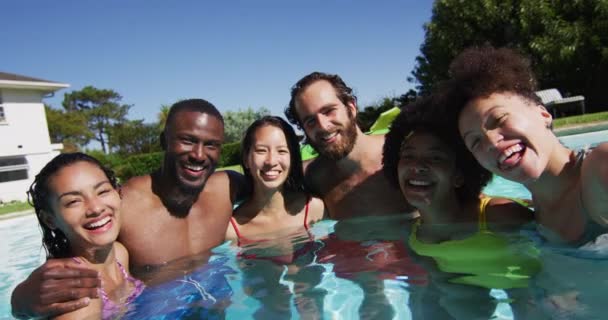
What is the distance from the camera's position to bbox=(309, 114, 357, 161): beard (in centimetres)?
441

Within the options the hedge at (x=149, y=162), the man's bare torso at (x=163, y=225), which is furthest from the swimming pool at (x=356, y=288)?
the hedge at (x=149, y=162)

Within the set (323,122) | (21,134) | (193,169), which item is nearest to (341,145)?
(323,122)

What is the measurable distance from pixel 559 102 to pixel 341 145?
51.9 ft

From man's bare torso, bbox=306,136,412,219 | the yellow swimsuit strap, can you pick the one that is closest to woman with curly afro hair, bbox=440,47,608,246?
the yellow swimsuit strap

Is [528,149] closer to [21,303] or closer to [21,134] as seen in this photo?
[21,303]

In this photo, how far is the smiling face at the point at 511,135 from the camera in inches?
94.1

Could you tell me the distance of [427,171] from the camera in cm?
312

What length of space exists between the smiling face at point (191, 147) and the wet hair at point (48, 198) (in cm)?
81

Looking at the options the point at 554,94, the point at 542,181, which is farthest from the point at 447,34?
the point at 542,181

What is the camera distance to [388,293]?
2.84 m

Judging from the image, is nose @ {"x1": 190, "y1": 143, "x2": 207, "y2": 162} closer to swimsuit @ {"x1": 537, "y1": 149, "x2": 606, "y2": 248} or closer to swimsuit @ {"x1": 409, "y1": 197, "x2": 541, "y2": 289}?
swimsuit @ {"x1": 409, "y1": 197, "x2": 541, "y2": 289}

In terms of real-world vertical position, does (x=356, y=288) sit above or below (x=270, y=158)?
below

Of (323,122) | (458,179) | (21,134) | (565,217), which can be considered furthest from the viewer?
(21,134)

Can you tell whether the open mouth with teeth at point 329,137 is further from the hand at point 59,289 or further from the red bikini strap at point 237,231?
the hand at point 59,289
